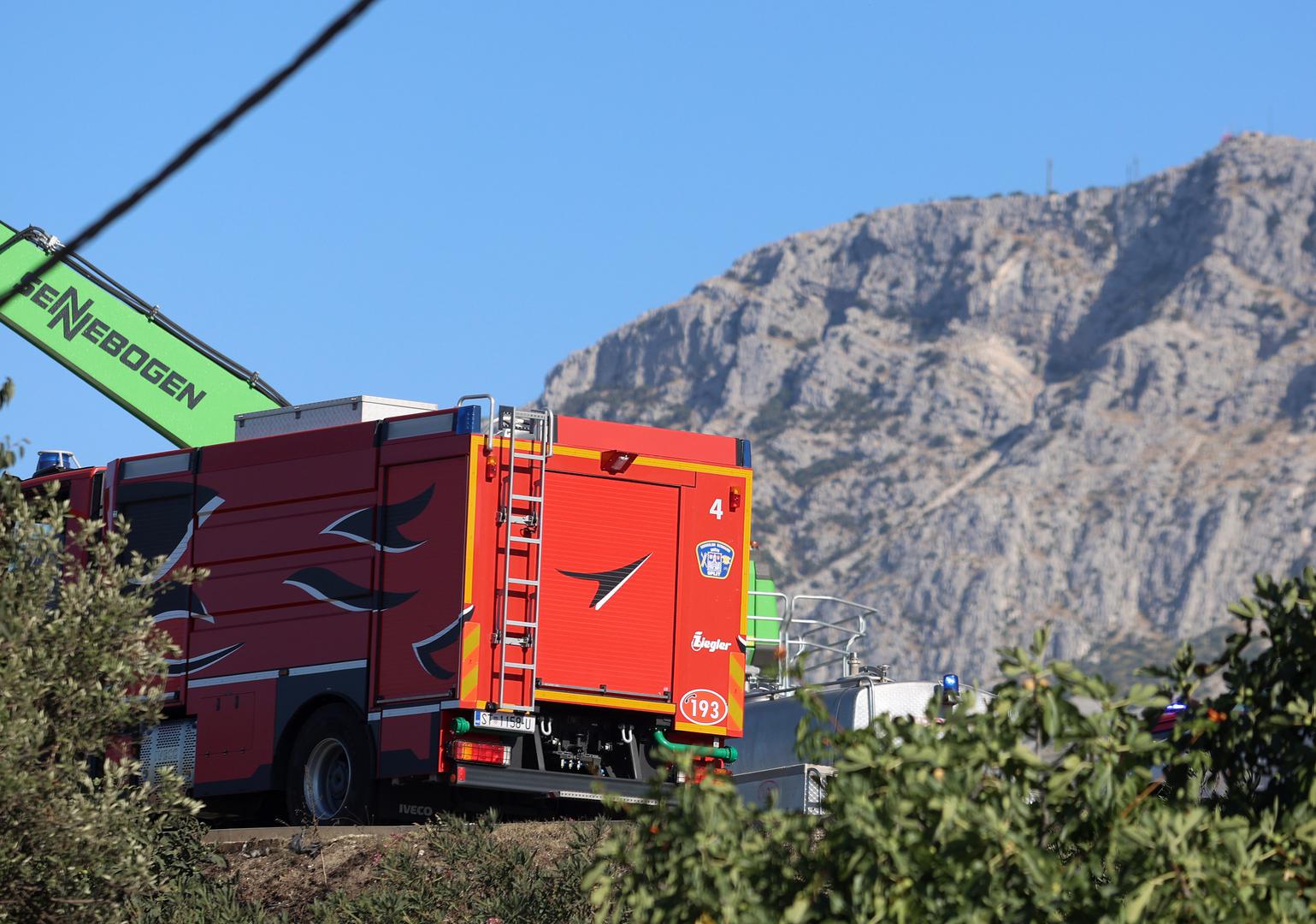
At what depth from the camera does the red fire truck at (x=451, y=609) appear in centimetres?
1586

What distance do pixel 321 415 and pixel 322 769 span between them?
327cm

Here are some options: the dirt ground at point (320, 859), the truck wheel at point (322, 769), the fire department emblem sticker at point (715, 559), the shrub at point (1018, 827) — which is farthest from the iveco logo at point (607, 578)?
the shrub at point (1018, 827)

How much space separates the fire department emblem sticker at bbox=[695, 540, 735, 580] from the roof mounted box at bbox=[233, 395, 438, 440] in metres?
2.83

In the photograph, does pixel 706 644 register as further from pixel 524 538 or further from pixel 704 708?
pixel 524 538

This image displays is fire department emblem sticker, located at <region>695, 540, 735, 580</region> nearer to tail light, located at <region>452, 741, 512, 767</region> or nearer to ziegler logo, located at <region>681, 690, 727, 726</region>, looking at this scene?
ziegler logo, located at <region>681, 690, 727, 726</region>

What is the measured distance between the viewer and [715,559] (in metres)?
17.0

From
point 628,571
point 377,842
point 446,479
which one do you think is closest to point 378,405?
point 446,479

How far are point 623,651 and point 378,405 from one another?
127 inches

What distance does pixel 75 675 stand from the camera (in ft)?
40.1

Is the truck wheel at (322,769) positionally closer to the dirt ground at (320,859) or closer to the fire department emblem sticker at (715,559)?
the dirt ground at (320,859)

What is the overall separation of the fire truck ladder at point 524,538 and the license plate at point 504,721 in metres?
0.12

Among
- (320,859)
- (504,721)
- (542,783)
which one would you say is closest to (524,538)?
(504,721)

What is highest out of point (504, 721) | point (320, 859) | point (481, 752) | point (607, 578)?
point (607, 578)

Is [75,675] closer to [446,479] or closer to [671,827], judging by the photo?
[446,479]
